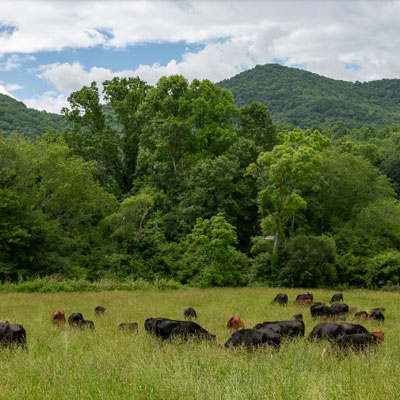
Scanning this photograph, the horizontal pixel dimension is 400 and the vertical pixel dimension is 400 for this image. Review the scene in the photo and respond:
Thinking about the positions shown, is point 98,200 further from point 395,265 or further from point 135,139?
point 395,265

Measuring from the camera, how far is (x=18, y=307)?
1736 centimetres

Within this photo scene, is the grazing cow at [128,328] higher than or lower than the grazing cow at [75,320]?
higher

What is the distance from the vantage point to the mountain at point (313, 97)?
133500 mm

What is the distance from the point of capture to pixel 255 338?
32.0 ft

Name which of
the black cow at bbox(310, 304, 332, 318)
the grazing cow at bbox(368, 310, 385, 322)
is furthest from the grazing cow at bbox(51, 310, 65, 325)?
the grazing cow at bbox(368, 310, 385, 322)

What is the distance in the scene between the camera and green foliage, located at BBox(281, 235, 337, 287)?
30.6 metres

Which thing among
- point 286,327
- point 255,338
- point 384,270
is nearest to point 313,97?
point 384,270

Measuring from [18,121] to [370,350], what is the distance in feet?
205

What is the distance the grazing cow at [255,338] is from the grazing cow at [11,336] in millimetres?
4893

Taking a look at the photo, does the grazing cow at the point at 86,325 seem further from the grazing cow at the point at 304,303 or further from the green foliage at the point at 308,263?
the green foliage at the point at 308,263

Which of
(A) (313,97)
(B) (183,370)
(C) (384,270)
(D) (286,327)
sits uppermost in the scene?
(A) (313,97)

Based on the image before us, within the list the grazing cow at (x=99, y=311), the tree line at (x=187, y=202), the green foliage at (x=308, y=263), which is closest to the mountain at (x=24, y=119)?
the tree line at (x=187, y=202)

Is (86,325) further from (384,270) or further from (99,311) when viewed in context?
(384,270)

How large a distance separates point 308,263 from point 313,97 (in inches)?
5078
